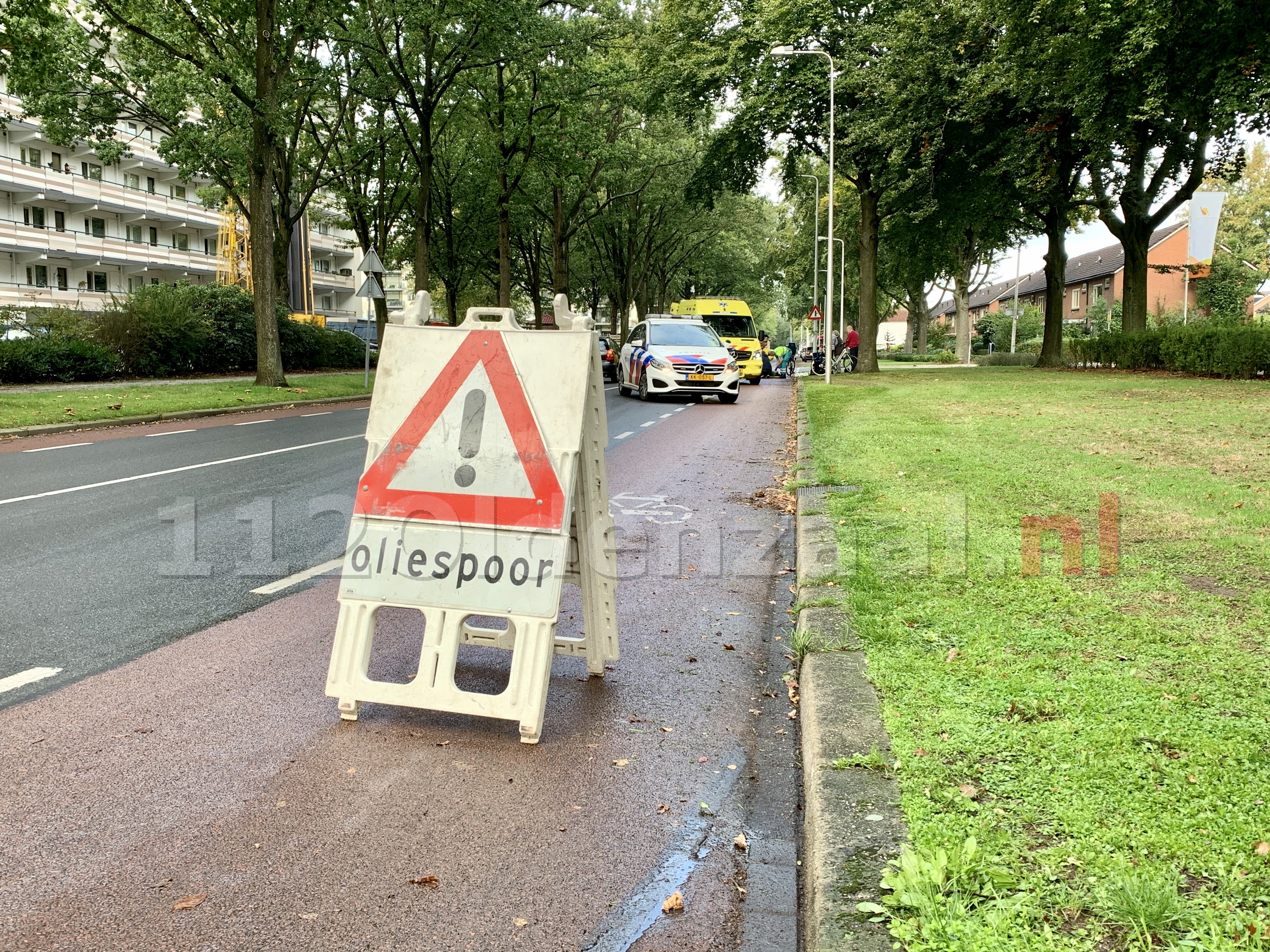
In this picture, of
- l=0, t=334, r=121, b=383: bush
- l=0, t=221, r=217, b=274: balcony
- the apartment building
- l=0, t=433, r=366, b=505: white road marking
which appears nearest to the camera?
l=0, t=433, r=366, b=505: white road marking

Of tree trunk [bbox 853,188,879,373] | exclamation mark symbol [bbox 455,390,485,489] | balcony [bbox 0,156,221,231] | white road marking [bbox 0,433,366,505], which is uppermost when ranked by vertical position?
balcony [bbox 0,156,221,231]

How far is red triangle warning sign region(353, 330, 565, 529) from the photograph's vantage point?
4.11 meters

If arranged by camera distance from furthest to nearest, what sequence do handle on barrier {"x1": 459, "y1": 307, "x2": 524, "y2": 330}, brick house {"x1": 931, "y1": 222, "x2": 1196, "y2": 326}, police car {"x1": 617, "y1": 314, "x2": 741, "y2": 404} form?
brick house {"x1": 931, "y1": 222, "x2": 1196, "y2": 326} < police car {"x1": 617, "y1": 314, "x2": 741, "y2": 404} < handle on barrier {"x1": 459, "y1": 307, "x2": 524, "y2": 330}

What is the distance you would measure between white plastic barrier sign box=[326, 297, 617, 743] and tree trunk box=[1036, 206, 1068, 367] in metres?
33.8

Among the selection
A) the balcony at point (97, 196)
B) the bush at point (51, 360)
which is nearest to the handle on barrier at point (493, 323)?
the bush at point (51, 360)

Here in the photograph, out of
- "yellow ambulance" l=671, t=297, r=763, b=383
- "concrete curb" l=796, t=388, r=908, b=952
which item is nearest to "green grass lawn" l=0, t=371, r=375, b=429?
"concrete curb" l=796, t=388, r=908, b=952

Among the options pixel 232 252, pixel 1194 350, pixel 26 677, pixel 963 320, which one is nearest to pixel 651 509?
pixel 26 677

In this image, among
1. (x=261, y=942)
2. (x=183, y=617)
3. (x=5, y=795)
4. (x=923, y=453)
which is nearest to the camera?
(x=261, y=942)

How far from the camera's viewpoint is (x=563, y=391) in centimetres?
418

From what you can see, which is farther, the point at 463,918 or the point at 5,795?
the point at 5,795

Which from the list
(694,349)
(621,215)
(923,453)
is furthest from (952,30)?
(621,215)

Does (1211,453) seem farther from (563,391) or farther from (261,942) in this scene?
(261,942)

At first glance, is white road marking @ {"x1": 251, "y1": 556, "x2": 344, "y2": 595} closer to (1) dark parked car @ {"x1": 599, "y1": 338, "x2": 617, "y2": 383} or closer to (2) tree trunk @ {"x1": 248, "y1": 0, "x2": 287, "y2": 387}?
(2) tree trunk @ {"x1": 248, "y1": 0, "x2": 287, "y2": 387}

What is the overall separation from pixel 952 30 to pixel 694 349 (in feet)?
39.4
